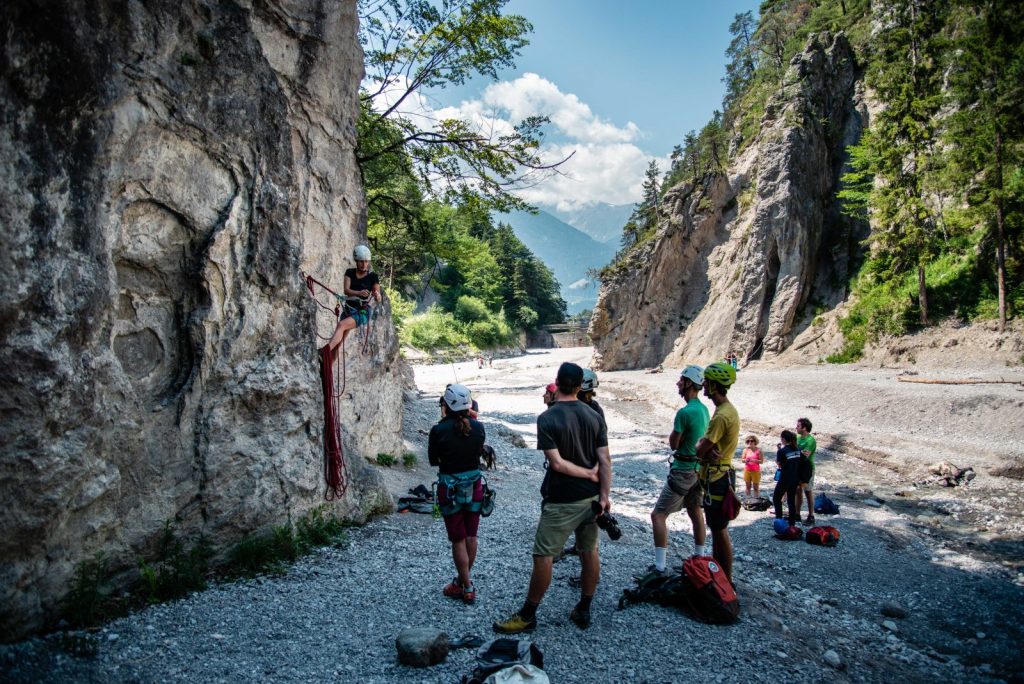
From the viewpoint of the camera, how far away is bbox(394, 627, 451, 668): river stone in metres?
4.40

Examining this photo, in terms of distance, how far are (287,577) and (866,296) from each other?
3197cm

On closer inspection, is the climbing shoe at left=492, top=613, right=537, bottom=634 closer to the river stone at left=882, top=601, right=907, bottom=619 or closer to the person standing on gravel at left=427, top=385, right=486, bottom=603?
the person standing on gravel at left=427, top=385, right=486, bottom=603

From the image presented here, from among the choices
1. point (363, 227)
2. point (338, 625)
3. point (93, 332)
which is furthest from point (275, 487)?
point (363, 227)

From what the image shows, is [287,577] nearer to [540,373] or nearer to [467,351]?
[540,373]

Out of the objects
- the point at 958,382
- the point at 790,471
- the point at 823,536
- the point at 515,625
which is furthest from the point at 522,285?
the point at 515,625

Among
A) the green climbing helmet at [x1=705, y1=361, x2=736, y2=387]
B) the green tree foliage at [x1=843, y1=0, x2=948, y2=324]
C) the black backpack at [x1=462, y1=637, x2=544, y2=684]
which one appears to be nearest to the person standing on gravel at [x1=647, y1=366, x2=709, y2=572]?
the green climbing helmet at [x1=705, y1=361, x2=736, y2=387]

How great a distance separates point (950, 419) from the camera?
54.2 ft

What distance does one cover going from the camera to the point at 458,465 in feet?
17.9

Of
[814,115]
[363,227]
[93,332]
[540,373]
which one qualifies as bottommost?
[540,373]

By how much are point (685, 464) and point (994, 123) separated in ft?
79.7

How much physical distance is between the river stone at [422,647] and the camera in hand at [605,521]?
160cm

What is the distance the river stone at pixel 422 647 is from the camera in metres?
4.40

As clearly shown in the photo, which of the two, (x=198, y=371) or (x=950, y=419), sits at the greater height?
(x=198, y=371)

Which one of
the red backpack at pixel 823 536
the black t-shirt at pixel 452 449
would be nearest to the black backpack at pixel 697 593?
the black t-shirt at pixel 452 449
